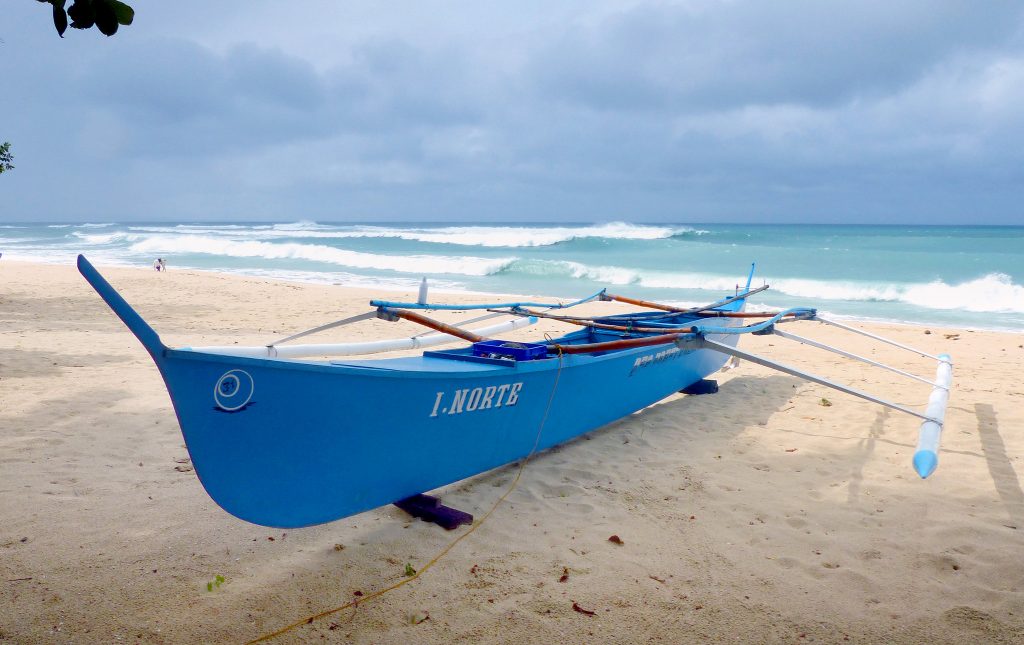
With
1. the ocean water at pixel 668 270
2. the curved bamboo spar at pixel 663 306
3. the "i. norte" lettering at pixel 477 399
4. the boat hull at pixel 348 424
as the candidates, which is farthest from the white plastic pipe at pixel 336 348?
the ocean water at pixel 668 270

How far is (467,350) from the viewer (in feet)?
12.2

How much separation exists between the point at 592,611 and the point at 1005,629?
147 centimetres

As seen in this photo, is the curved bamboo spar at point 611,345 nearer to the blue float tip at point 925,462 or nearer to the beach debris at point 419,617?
the blue float tip at point 925,462

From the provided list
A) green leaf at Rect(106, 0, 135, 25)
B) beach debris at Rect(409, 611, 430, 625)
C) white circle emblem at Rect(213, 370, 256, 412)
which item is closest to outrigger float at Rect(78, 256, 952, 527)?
white circle emblem at Rect(213, 370, 256, 412)

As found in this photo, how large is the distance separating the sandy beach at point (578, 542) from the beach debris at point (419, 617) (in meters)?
0.01

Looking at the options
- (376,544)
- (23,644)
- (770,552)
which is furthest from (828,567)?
(23,644)

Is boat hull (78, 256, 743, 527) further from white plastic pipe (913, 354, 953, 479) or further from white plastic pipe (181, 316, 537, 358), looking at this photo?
white plastic pipe (913, 354, 953, 479)

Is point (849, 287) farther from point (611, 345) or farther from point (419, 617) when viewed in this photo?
point (419, 617)

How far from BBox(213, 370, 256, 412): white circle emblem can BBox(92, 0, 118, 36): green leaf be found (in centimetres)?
105

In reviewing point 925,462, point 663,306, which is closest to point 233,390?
point 925,462

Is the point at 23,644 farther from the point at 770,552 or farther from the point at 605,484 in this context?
the point at 770,552

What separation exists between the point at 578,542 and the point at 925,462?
5.44 feet

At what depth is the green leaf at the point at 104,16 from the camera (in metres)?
1.65

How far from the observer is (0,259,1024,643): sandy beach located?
233 centimetres
